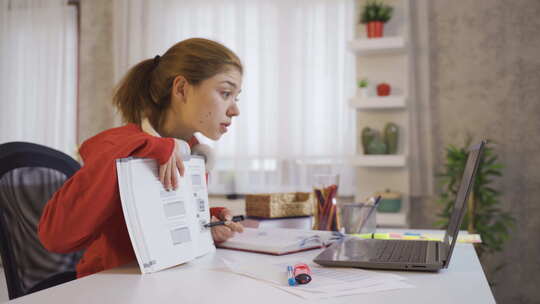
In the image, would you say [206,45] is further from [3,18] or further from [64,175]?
[3,18]

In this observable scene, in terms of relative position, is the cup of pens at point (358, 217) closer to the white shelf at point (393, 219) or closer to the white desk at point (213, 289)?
the white desk at point (213, 289)

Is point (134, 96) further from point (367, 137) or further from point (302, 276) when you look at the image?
point (367, 137)

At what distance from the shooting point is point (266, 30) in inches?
145

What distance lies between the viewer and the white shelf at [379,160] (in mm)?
3119

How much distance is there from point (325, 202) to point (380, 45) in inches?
74.0

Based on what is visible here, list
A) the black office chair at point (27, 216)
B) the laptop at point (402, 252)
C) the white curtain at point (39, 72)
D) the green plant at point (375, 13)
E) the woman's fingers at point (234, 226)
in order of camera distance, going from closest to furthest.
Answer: the laptop at point (402, 252), the black office chair at point (27, 216), the woman's fingers at point (234, 226), the green plant at point (375, 13), the white curtain at point (39, 72)

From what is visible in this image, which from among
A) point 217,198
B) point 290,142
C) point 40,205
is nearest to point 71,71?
point 217,198

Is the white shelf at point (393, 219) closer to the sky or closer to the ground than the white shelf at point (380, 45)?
closer to the ground

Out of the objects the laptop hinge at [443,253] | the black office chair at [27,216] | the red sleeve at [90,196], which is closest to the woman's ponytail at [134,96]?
the black office chair at [27,216]

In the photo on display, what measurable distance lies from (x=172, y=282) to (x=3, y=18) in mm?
4225

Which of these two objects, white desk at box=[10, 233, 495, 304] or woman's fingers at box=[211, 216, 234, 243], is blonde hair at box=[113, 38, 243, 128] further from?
white desk at box=[10, 233, 495, 304]

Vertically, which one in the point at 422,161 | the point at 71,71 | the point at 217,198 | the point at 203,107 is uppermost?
the point at 71,71

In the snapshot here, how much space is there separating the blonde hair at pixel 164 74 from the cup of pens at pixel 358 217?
1.74 ft

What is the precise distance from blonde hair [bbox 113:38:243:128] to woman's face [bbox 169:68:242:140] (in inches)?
0.8
